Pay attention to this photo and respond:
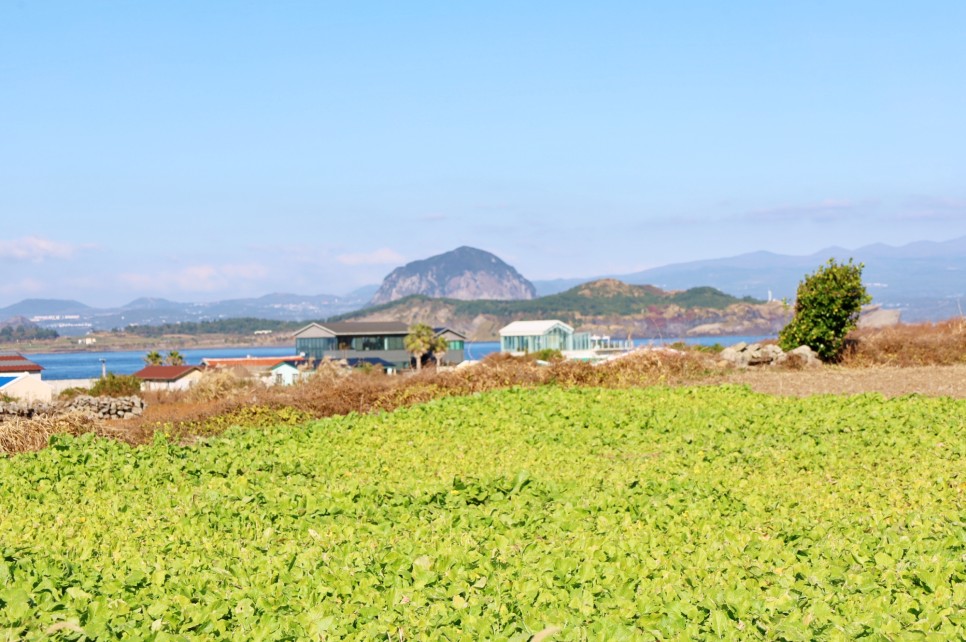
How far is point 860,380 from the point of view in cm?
2052

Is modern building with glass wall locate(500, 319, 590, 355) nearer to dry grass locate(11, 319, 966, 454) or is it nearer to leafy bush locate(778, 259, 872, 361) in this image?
leafy bush locate(778, 259, 872, 361)

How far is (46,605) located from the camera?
19.2ft

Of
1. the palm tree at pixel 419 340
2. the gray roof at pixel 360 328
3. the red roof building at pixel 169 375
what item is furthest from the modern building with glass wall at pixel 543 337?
the red roof building at pixel 169 375

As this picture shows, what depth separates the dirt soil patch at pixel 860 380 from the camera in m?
18.7

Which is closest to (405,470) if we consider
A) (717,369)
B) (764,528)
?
(764,528)

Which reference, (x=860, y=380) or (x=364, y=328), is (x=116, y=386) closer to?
(x=860, y=380)

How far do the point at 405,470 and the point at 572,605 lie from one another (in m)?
5.86

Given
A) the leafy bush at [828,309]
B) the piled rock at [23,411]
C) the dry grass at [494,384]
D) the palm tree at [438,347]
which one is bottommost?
the palm tree at [438,347]

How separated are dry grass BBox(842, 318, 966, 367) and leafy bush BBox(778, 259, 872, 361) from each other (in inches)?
24.7

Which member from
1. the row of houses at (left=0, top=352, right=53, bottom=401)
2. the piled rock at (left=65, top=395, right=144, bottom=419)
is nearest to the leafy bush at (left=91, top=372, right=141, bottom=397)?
the row of houses at (left=0, top=352, right=53, bottom=401)

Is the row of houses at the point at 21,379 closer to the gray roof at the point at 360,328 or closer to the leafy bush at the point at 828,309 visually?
the gray roof at the point at 360,328

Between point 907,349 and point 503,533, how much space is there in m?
21.2

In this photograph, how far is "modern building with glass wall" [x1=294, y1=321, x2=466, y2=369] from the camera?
7512 centimetres

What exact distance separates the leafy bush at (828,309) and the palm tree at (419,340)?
1751 inches
